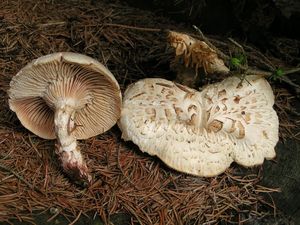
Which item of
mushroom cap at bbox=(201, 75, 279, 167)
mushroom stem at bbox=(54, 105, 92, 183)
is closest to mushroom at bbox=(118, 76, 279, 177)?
mushroom cap at bbox=(201, 75, 279, 167)

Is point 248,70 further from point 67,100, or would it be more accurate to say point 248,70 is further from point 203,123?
point 67,100

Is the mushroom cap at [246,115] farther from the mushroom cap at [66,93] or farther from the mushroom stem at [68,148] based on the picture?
the mushroom stem at [68,148]

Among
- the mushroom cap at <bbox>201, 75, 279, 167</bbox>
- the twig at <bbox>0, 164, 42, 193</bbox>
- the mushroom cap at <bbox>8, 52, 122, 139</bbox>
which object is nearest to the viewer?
the mushroom cap at <bbox>8, 52, 122, 139</bbox>

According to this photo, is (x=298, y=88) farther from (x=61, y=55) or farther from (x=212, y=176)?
(x=61, y=55)

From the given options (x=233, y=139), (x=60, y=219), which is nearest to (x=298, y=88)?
(x=233, y=139)

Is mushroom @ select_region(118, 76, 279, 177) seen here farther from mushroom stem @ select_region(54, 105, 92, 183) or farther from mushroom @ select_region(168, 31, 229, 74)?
mushroom stem @ select_region(54, 105, 92, 183)

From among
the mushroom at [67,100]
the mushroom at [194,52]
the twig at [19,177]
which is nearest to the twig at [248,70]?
the mushroom at [194,52]

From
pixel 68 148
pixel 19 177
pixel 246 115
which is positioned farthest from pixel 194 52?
pixel 19 177
